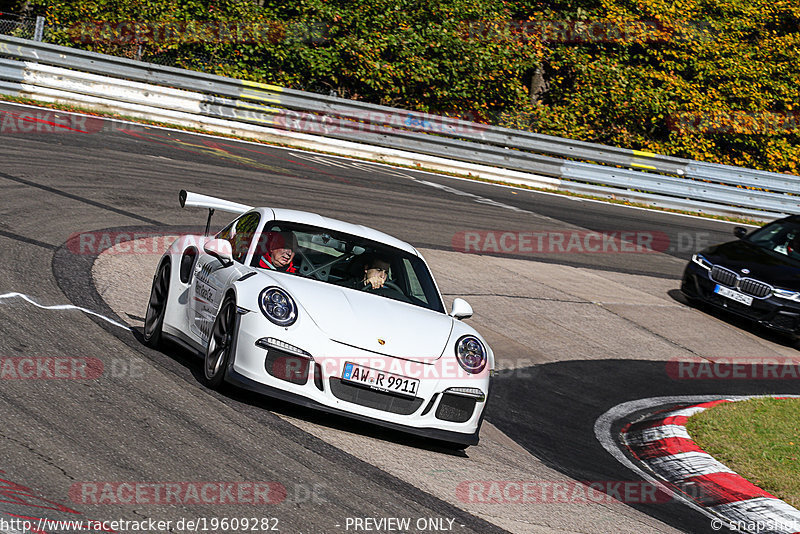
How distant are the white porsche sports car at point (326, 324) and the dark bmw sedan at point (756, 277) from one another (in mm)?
7302

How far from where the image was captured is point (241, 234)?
758 centimetres

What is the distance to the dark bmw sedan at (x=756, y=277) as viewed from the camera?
13.2 meters

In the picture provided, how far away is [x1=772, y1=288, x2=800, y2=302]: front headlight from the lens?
42.9 ft

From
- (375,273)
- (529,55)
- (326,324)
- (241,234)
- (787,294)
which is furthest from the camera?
(529,55)

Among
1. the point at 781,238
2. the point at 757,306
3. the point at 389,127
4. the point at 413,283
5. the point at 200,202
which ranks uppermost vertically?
the point at 389,127

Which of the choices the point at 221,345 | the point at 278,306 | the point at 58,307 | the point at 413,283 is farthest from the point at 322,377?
the point at 58,307

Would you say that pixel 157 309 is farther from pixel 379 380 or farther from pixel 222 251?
pixel 379 380

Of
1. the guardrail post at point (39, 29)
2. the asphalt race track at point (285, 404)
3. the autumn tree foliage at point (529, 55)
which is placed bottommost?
the asphalt race track at point (285, 404)

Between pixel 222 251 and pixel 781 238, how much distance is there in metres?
10.1

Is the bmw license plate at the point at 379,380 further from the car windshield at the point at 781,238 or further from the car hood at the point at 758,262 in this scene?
the car windshield at the point at 781,238

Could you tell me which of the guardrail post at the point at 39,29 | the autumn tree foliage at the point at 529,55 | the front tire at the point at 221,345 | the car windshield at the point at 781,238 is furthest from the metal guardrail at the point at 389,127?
the front tire at the point at 221,345

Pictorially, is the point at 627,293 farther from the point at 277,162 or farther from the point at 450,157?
the point at 450,157

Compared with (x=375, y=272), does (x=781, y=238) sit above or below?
above

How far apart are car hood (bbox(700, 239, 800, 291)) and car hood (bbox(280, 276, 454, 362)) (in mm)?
7749
